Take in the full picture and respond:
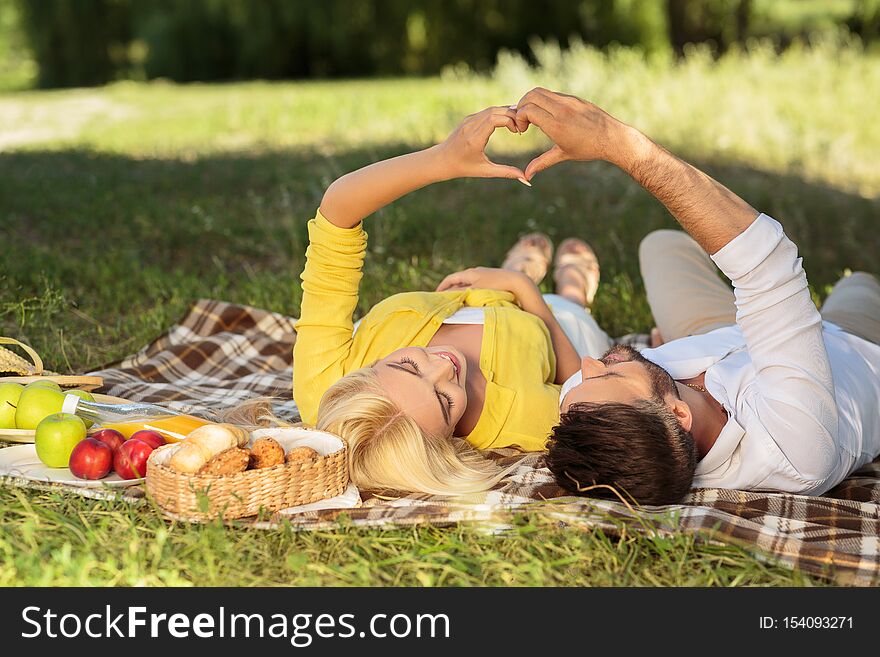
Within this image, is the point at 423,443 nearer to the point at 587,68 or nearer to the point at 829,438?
the point at 829,438

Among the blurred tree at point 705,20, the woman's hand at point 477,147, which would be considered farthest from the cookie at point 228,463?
the blurred tree at point 705,20

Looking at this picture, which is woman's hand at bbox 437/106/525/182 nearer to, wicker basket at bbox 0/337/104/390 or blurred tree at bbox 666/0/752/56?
wicker basket at bbox 0/337/104/390

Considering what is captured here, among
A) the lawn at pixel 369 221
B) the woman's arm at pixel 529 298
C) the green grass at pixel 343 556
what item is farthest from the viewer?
the woman's arm at pixel 529 298

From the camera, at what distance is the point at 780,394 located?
9.71 feet

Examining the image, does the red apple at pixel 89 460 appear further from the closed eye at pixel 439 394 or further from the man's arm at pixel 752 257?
the man's arm at pixel 752 257

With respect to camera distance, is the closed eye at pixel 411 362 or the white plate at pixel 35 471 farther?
the closed eye at pixel 411 362

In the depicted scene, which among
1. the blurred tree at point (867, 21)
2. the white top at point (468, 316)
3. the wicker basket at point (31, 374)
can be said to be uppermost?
the blurred tree at point (867, 21)

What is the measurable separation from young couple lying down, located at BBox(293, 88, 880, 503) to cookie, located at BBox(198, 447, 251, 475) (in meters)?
0.37

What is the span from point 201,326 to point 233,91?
1036 centimetres

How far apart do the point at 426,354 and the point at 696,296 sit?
157 cm

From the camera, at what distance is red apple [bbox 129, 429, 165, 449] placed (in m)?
3.16

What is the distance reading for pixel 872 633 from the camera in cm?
244

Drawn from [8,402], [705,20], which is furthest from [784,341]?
[705,20]

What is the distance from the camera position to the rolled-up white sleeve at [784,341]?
2859mm
